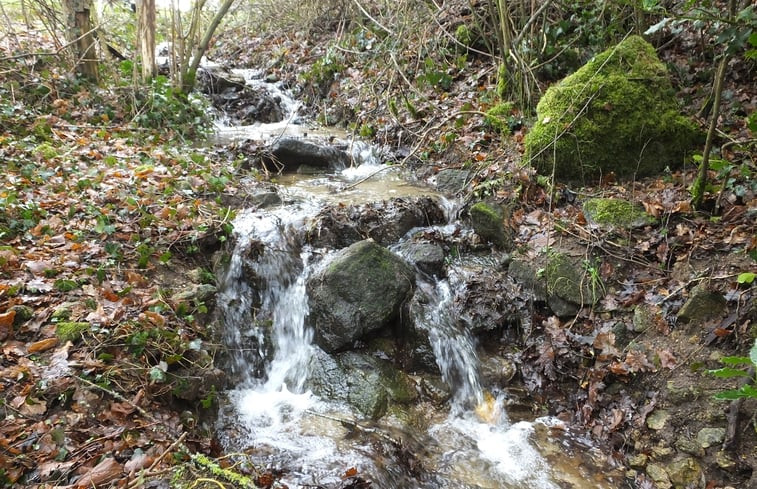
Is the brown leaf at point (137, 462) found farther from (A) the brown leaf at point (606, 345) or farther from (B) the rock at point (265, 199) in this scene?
(B) the rock at point (265, 199)

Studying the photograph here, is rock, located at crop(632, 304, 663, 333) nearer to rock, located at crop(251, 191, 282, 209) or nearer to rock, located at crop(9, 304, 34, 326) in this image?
rock, located at crop(251, 191, 282, 209)

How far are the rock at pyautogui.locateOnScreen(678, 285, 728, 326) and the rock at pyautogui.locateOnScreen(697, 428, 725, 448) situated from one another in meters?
0.85

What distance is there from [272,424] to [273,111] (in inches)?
357

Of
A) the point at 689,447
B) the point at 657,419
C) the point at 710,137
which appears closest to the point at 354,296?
the point at 657,419

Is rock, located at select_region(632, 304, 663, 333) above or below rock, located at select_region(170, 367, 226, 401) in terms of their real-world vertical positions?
above

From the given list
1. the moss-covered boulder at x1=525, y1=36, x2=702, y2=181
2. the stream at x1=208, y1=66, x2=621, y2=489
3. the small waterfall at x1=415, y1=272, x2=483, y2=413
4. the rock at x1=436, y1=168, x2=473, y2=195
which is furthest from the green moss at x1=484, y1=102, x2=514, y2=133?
the small waterfall at x1=415, y1=272, x2=483, y2=413

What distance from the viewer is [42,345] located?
3.12 metres

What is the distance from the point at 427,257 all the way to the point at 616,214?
6.92 ft

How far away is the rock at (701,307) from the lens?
364 centimetres

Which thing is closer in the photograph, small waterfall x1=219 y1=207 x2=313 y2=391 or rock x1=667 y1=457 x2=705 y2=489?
rock x1=667 y1=457 x2=705 y2=489

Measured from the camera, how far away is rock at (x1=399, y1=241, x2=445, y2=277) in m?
5.38

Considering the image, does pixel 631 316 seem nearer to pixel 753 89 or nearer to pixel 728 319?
pixel 728 319

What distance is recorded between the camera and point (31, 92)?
7.12 metres

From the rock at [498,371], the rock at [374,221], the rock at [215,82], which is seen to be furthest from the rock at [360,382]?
the rock at [215,82]
